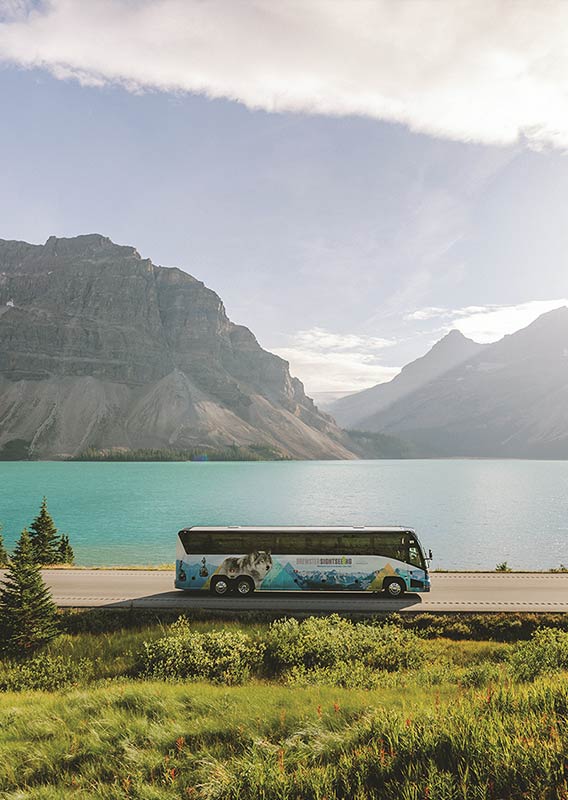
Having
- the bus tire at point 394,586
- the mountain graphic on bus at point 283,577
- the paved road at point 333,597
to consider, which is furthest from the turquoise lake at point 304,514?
the mountain graphic on bus at point 283,577

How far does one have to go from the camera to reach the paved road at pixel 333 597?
2266 cm

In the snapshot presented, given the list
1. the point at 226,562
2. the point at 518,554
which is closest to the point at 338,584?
the point at 226,562

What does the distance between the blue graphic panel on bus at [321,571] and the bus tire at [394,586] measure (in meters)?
0.20

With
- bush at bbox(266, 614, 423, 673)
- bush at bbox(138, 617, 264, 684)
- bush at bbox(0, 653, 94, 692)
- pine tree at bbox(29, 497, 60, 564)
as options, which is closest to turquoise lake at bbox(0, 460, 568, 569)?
pine tree at bbox(29, 497, 60, 564)

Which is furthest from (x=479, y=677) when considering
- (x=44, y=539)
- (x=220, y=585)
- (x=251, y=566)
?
(x=44, y=539)

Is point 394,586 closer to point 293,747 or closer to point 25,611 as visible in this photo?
point 25,611

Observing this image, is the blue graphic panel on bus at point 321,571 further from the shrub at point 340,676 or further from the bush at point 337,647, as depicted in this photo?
the shrub at point 340,676

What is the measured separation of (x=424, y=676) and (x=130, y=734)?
797 centimetres

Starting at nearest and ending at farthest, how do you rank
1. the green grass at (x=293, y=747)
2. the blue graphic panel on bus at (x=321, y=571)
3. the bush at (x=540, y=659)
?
1. the green grass at (x=293, y=747)
2. the bush at (x=540, y=659)
3. the blue graphic panel on bus at (x=321, y=571)

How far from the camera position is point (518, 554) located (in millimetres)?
55312

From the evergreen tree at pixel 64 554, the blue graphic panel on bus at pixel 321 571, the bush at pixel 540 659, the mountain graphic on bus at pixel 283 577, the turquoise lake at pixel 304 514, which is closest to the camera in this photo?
the bush at pixel 540 659

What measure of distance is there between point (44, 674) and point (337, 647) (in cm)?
977

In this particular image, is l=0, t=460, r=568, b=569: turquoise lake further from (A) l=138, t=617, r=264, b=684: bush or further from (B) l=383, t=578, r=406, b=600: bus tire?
(A) l=138, t=617, r=264, b=684: bush

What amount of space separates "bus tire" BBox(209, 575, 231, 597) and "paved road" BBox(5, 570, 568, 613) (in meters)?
0.43
